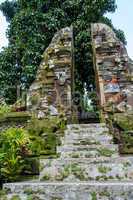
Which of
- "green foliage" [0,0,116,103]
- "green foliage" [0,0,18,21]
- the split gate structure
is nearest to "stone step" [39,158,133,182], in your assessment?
the split gate structure

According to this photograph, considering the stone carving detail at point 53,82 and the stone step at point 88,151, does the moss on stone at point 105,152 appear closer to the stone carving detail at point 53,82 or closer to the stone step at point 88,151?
the stone step at point 88,151

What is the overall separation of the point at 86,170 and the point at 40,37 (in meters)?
13.0

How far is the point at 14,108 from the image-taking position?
28.7 ft

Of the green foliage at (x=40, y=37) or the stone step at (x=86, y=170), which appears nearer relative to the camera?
the stone step at (x=86, y=170)

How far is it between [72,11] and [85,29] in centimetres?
147

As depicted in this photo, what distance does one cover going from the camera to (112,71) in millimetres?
8773

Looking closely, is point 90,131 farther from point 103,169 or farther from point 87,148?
point 103,169

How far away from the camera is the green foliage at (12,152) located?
550 centimetres

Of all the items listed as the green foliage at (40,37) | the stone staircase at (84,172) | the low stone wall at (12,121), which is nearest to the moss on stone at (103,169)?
the stone staircase at (84,172)

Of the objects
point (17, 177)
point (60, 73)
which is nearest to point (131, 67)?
point (60, 73)

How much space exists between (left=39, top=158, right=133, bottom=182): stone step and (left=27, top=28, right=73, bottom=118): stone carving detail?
2737 mm

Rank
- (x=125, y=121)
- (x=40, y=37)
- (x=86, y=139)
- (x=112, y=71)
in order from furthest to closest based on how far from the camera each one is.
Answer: (x=40, y=37) → (x=112, y=71) → (x=125, y=121) → (x=86, y=139)

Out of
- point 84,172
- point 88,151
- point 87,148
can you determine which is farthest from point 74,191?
point 87,148

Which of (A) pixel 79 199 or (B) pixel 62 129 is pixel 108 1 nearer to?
(B) pixel 62 129
